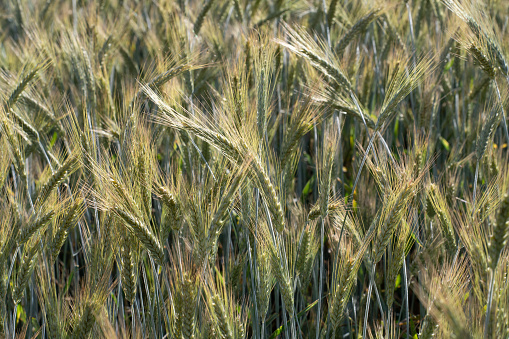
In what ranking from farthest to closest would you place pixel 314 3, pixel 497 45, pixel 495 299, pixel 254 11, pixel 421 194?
pixel 314 3, pixel 254 11, pixel 421 194, pixel 497 45, pixel 495 299

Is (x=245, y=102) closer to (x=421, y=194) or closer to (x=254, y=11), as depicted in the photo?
(x=421, y=194)

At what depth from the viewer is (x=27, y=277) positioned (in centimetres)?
150

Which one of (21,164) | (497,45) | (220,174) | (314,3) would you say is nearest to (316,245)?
(220,174)

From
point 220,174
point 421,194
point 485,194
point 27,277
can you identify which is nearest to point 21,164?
point 27,277

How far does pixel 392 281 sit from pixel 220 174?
0.63 metres

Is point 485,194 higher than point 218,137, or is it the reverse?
point 218,137

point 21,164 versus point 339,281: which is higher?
point 21,164

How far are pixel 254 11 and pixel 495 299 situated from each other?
203cm

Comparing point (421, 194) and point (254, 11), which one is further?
point (254, 11)

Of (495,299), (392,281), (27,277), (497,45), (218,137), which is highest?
(497,45)

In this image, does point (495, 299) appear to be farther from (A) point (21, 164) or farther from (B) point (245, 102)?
(A) point (21, 164)

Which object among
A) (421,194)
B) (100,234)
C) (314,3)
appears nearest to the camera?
(100,234)

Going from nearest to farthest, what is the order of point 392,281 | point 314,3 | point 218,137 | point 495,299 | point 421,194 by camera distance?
point 495,299 → point 218,137 → point 392,281 → point 421,194 → point 314,3

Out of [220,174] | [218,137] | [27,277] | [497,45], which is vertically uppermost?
[497,45]
